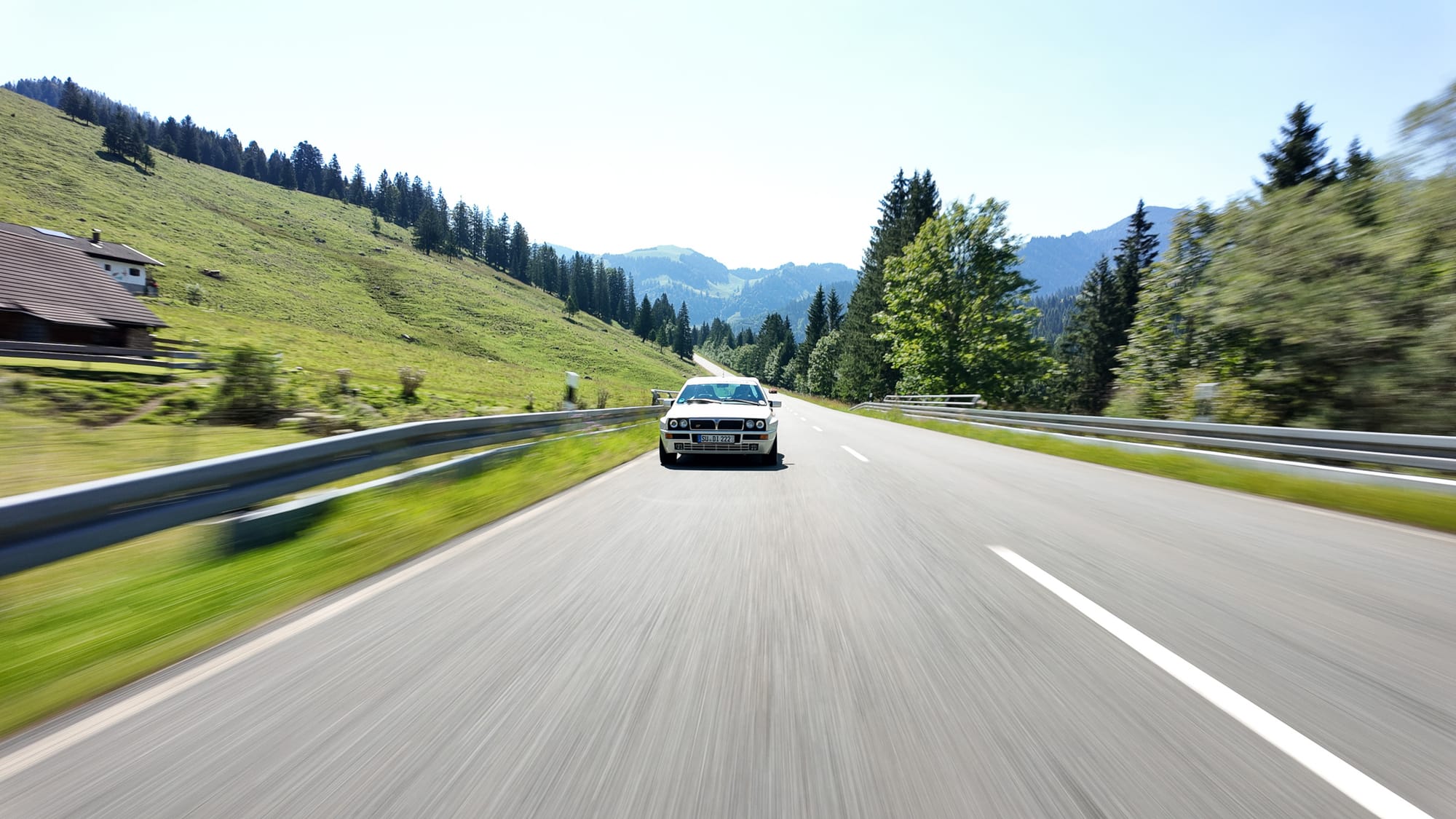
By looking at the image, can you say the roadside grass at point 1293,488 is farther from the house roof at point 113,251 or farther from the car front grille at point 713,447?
the house roof at point 113,251

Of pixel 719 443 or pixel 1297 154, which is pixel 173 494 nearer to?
pixel 719 443

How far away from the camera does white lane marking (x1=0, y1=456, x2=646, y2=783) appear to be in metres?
2.05

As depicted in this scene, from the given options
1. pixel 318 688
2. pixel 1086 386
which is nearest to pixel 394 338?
pixel 1086 386

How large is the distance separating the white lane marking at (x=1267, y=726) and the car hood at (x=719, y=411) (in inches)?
277

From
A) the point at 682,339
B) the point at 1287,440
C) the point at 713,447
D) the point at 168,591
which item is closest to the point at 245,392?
the point at 713,447

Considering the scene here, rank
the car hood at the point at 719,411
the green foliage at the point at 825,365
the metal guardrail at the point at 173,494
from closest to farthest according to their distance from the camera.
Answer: the metal guardrail at the point at 173,494 → the car hood at the point at 719,411 → the green foliage at the point at 825,365

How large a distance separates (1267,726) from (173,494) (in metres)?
5.35

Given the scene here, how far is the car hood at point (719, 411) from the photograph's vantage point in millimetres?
10344

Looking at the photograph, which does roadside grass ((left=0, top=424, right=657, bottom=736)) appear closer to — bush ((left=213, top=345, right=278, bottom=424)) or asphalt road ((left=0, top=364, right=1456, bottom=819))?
asphalt road ((left=0, top=364, right=1456, bottom=819))

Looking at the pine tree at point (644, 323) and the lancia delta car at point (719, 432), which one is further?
the pine tree at point (644, 323)

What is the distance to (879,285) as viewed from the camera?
173 feet

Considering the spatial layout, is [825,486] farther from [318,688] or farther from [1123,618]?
[318,688]

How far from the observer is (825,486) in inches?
327

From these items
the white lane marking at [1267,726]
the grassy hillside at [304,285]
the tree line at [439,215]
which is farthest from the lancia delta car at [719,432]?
the tree line at [439,215]
